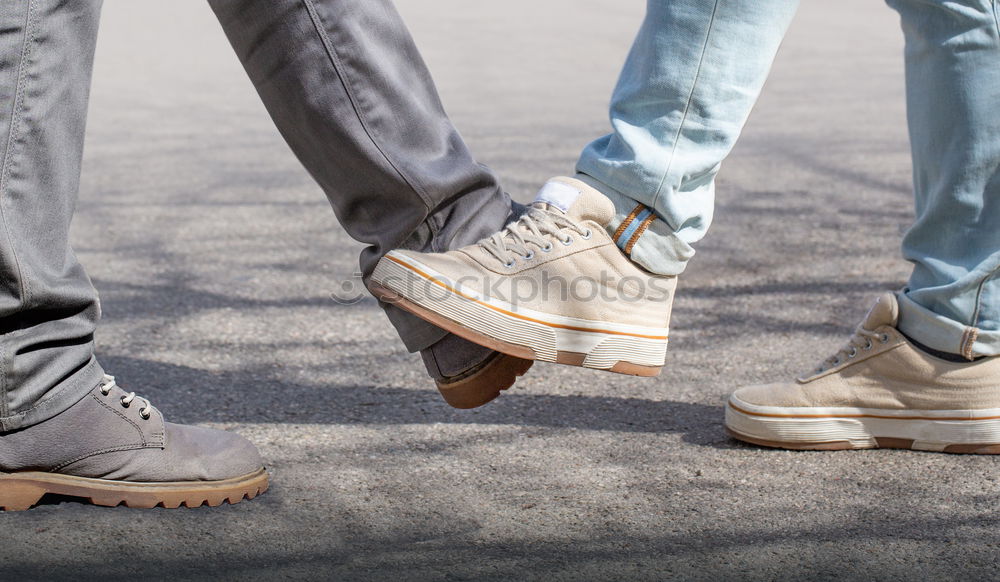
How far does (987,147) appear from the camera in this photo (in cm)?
214

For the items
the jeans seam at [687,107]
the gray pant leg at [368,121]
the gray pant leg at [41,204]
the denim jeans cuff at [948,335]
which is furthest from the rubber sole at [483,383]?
the denim jeans cuff at [948,335]

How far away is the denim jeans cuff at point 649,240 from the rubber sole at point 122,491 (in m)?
0.85

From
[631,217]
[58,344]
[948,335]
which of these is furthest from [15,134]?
[948,335]

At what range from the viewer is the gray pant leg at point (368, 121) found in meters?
1.94

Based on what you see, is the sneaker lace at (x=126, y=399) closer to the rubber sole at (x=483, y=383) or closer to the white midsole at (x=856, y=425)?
the rubber sole at (x=483, y=383)

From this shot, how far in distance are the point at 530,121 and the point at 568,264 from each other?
5.16m

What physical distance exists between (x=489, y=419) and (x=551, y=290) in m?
0.45

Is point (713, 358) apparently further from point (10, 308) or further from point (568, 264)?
point (10, 308)

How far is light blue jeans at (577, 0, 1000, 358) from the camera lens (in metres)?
2.06

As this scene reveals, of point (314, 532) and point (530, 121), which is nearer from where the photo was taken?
point (314, 532)

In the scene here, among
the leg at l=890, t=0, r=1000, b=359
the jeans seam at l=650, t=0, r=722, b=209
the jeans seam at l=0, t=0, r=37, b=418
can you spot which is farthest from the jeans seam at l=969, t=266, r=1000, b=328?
the jeans seam at l=0, t=0, r=37, b=418

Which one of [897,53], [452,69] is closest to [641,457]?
[452,69]

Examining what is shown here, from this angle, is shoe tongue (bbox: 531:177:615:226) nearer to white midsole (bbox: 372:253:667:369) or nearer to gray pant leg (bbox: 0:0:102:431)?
white midsole (bbox: 372:253:667:369)

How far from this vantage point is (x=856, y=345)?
2.28 meters
